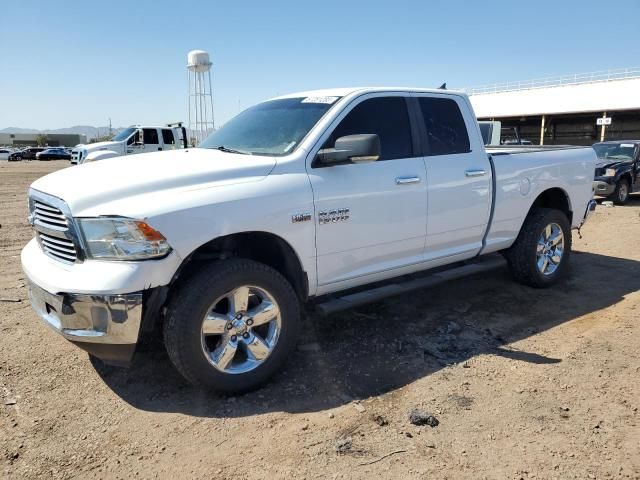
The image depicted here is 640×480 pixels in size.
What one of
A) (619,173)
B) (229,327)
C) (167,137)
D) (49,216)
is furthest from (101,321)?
(167,137)

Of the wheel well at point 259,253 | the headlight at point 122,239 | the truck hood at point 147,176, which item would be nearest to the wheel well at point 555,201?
the wheel well at point 259,253

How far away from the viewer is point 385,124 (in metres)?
4.34

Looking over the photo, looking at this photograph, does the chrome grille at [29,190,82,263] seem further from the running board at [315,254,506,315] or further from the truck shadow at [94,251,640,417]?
the running board at [315,254,506,315]

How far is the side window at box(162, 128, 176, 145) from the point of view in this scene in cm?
1936

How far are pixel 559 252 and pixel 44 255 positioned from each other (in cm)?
514

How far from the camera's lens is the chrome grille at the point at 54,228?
124 inches

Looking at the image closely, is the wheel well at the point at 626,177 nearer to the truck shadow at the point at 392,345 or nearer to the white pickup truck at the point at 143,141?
the truck shadow at the point at 392,345

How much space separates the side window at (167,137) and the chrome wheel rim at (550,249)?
16165 mm

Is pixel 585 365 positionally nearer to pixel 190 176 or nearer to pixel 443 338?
pixel 443 338

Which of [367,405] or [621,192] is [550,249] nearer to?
[367,405]

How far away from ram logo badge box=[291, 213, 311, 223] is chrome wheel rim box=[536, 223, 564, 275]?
3.11m

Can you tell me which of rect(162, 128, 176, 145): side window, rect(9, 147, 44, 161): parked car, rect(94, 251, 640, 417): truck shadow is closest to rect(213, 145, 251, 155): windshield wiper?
rect(94, 251, 640, 417): truck shadow

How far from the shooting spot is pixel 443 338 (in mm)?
4434

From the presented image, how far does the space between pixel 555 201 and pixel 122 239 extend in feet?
16.1
